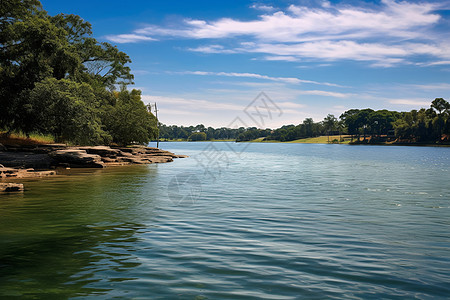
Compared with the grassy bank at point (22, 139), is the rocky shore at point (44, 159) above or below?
below

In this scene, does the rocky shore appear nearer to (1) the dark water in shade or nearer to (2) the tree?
(2) the tree

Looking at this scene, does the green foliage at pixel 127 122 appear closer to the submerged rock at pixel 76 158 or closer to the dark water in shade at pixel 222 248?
the submerged rock at pixel 76 158

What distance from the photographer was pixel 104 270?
8133 millimetres

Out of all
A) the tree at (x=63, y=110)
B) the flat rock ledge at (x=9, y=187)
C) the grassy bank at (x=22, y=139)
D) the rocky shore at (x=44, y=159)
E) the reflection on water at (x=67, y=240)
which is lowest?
the reflection on water at (x=67, y=240)

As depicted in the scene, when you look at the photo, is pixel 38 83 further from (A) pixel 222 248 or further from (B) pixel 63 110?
(A) pixel 222 248

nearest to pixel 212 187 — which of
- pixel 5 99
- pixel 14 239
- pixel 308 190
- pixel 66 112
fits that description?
pixel 308 190

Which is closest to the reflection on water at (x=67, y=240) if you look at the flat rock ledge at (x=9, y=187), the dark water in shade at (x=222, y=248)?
the dark water in shade at (x=222, y=248)

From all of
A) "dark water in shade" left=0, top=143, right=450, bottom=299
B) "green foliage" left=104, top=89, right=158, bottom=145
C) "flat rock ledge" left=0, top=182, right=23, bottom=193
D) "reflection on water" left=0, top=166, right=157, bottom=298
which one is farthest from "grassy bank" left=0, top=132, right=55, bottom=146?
"dark water in shade" left=0, top=143, right=450, bottom=299

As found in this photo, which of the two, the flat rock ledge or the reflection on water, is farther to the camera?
the flat rock ledge

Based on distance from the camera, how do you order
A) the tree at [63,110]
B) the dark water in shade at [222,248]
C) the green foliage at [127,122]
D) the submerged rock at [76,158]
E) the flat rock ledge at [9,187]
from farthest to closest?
the green foliage at [127,122]
the submerged rock at [76,158]
the tree at [63,110]
the flat rock ledge at [9,187]
the dark water in shade at [222,248]

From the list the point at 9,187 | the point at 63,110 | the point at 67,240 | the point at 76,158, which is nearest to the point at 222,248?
the point at 67,240

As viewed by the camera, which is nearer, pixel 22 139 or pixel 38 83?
pixel 38 83

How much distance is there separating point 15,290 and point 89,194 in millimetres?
14568

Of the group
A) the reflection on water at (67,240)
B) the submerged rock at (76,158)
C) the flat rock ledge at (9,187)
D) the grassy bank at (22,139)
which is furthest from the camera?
the grassy bank at (22,139)
